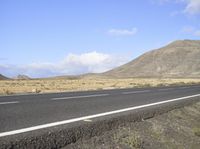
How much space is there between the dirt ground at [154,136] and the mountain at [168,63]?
13040 centimetres

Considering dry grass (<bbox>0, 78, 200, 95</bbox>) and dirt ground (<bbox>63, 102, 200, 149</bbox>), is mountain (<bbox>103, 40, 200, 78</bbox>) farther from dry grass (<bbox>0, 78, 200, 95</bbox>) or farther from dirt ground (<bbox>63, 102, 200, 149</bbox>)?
dirt ground (<bbox>63, 102, 200, 149</bbox>)

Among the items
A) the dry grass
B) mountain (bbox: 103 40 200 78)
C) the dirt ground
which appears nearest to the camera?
the dirt ground

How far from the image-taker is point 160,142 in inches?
331

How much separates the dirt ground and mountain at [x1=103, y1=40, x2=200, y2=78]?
130402 millimetres

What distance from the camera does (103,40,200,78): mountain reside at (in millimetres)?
147125

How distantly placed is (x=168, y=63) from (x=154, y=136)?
151369 mm

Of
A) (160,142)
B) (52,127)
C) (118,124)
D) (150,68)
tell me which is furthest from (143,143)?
(150,68)

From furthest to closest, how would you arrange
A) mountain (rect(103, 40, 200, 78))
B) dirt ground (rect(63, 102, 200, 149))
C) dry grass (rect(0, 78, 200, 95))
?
mountain (rect(103, 40, 200, 78)) < dry grass (rect(0, 78, 200, 95)) < dirt ground (rect(63, 102, 200, 149))

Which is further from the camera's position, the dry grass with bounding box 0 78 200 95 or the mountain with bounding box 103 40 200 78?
the mountain with bounding box 103 40 200 78

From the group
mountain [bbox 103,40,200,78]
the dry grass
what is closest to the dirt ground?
the dry grass

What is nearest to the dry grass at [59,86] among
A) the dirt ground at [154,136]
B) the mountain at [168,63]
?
the dirt ground at [154,136]

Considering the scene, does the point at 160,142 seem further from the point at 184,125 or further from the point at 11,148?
the point at 11,148

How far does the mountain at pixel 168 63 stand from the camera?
483ft

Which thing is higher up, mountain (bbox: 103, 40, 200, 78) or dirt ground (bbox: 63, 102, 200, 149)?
mountain (bbox: 103, 40, 200, 78)
